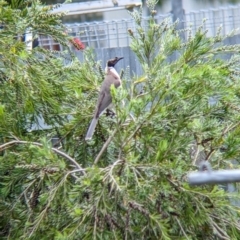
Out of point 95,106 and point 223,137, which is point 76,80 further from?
point 223,137

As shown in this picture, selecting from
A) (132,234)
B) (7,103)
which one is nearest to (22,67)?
(7,103)

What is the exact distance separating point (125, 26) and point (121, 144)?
417 centimetres

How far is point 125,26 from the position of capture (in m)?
8.06

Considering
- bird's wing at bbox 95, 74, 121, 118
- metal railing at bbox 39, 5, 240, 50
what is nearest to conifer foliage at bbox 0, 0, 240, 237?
bird's wing at bbox 95, 74, 121, 118

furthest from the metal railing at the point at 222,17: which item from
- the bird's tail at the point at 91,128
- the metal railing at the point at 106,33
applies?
the bird's tail at the point at 91,128

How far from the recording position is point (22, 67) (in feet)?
14.9

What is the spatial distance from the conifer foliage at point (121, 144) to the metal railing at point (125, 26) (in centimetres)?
316

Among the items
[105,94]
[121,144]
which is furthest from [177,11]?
[121,144]

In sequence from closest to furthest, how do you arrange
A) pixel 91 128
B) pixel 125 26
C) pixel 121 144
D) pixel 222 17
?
pixel 121 144, pixel 91 128, pixel 222 17, pixel 125 26

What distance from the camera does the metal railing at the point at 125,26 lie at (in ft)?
26.0

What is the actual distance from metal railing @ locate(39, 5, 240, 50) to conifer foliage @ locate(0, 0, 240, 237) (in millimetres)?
3157

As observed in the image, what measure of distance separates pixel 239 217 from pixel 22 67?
4.83 ft

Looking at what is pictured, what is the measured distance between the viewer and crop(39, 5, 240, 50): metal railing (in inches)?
313

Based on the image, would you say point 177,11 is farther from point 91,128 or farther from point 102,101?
point 91,128
